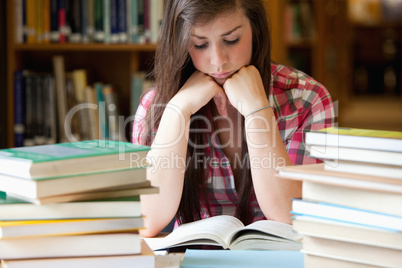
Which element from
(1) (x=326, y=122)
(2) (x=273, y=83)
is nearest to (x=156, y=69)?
(2) (x=273, y=83)

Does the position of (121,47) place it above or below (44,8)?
below

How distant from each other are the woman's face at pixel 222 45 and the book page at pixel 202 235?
1.50 feet

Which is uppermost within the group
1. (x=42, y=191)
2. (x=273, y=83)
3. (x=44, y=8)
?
(x=44, y=8)

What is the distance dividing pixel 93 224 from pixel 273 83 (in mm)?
866

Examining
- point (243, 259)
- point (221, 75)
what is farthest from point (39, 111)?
point (243, 259)

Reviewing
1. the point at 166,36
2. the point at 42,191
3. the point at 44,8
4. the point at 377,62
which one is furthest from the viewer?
the point at 377,62

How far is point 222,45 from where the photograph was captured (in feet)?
4.55

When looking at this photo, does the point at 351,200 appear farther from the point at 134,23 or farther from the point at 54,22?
the point at 54,22

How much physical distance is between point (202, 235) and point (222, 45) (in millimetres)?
544

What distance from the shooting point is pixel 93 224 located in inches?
32.9

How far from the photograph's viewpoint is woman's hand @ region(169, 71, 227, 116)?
4.52 ft

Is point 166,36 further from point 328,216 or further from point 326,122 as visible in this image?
point 328,216

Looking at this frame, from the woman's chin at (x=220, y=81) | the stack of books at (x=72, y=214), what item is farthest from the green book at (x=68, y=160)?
the woman's chin at (x=220, y=81)

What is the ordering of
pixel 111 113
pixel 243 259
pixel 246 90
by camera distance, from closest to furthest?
1. pixel 243 259
2. pixel 246 90
3. pixel 111 113
